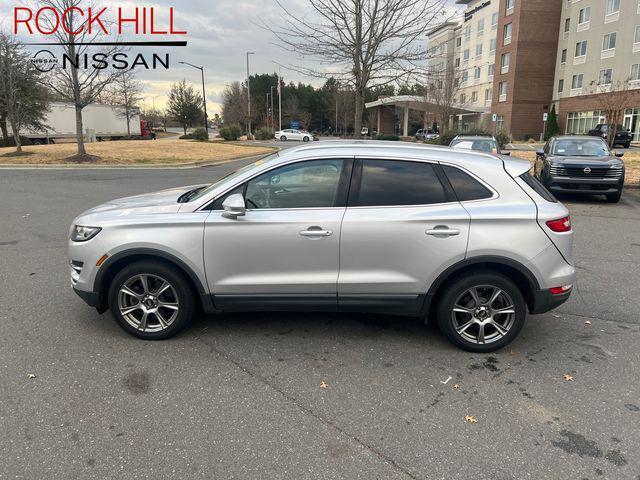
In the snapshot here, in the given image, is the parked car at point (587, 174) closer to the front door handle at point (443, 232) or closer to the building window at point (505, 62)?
the front door handle at point (443, 232)

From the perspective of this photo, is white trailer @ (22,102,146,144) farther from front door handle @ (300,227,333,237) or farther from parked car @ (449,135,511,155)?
front door handle @ (300,227,333,237)

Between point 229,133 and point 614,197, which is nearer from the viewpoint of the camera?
point 614,197

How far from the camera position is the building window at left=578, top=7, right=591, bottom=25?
154ft

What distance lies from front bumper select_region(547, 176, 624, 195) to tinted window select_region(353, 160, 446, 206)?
9.43 m

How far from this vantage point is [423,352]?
3973 mm

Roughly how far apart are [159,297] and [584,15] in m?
56.4

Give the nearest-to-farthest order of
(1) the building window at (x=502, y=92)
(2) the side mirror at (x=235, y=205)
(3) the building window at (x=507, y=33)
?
(2) the side mirror at (x=235, y=205)
(3) the building window at (x=507, y=33)
(1) the building window at (x=502, y=92)

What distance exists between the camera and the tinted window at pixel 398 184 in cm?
388

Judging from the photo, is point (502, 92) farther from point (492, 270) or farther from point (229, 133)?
point (492, 270)

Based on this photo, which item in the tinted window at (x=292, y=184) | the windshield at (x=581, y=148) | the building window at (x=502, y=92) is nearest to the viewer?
the tinted window at (x=292, y=184)

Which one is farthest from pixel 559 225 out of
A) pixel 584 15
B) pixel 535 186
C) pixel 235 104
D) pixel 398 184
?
pixel 235 104

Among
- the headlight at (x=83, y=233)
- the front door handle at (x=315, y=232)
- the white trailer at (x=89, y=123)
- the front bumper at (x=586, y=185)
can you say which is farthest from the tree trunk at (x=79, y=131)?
the front door handle at (x=315, y=232)

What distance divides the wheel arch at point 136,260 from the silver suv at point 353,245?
0.01 metres

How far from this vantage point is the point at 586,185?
38.9 feet
